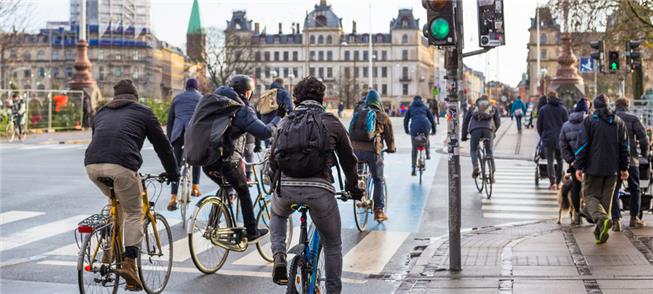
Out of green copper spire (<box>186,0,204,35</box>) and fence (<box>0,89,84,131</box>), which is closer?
fence (<box>0,89,84,131</box>)

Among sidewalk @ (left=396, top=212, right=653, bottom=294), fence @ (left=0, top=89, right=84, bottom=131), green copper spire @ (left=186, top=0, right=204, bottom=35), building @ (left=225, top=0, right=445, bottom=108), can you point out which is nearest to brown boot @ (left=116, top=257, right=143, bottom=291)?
sidewalk @ (left=396, top=212, right=653, bottom=294)

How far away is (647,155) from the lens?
12.1 meters

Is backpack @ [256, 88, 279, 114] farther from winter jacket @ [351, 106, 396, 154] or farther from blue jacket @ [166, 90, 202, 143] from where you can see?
winter jacket @ [351, 106, 396, 154]

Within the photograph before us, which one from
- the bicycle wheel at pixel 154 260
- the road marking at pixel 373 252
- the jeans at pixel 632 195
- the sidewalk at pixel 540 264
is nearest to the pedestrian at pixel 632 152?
the jeans at pixel 632 195

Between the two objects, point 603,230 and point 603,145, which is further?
point 603,145

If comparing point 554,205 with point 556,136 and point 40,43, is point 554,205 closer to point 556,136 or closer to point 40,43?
point 556,136

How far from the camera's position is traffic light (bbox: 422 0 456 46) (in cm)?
885

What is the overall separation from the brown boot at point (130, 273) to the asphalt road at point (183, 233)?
0.87 m

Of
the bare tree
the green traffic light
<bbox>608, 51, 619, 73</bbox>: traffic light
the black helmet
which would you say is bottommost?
the black helmet

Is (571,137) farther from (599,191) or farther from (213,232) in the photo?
(213,232)

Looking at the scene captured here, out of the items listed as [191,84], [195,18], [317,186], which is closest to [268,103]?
[191,84]

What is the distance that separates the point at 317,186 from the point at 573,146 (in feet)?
22.0

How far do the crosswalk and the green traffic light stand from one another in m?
5.66

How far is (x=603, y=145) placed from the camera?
10.8 metres
